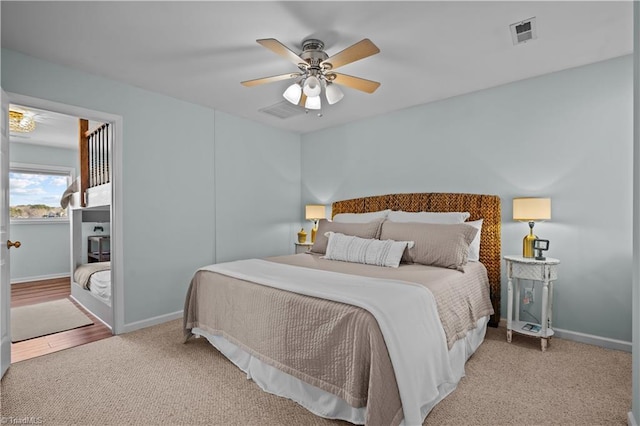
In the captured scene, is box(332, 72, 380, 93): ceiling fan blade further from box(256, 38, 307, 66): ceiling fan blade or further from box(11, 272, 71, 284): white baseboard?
box(11, 272, 71, 284): white baseboard

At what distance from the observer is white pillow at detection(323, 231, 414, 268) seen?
9.67 ft

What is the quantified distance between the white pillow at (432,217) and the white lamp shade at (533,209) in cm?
49

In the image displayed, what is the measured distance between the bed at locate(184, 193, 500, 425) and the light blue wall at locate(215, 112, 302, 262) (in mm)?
1411

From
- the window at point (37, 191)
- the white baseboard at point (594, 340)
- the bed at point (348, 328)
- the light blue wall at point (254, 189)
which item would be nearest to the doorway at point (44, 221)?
the window at point (37, 191)

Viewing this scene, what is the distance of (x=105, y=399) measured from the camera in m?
2.09

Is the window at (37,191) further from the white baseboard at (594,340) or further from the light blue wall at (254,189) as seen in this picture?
the white baseboard at (594,340)

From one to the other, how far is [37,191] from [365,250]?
6.37 metres

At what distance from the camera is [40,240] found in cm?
588

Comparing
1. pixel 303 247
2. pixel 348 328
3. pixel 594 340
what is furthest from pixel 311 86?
pixel 594 340

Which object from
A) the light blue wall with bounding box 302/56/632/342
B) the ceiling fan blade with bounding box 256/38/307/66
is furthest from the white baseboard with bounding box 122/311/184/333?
the light blue wall with bounding box 302/56/632/342

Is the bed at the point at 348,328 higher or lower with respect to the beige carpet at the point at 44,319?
higher

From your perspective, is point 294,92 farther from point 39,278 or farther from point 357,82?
point 39,278

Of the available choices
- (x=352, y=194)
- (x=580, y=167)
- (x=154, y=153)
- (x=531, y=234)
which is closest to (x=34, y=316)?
(x=154, y=153)

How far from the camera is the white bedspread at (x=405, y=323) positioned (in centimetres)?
165
